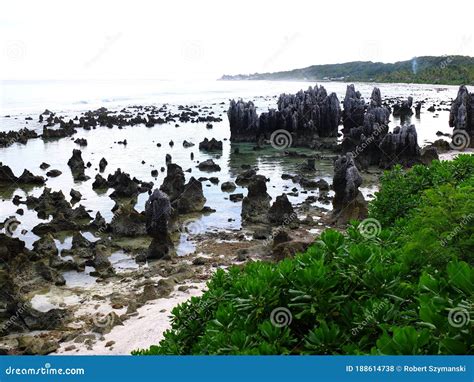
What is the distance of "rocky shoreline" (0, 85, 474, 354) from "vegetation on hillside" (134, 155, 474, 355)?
7996 millimetres

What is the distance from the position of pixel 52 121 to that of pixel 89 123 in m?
10.2

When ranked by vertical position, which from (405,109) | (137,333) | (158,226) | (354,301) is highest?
(354,301)

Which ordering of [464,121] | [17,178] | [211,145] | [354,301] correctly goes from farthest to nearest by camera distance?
1. [211,145]
2. [464,121]
3. [17,178]
4. [354,301]

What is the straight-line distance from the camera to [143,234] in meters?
23.2

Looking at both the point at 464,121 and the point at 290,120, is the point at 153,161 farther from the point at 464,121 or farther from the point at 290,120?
the point at 464,121

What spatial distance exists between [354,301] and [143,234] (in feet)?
62.8

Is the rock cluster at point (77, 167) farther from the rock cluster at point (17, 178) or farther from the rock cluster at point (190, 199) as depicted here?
the rock cluster at point (190, 199)

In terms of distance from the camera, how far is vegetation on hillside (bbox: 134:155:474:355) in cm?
396

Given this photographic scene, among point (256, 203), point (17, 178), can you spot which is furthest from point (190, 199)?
point (17, 178)

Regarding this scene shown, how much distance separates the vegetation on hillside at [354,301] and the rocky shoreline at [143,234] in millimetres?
7996

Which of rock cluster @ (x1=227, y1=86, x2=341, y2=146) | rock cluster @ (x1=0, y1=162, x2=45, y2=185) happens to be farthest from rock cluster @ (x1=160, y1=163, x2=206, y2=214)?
rock cluster @ (x1=227, y1=86, x2=341, y2=146)

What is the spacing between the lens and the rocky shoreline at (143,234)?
47.0ft

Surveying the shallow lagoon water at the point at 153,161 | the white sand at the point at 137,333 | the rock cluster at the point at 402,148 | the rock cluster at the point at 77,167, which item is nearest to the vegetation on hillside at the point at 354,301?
the white sand at the point at 137,333

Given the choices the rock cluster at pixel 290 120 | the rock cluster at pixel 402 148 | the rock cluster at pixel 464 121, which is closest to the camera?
the rock cluster at pixel 402 148
